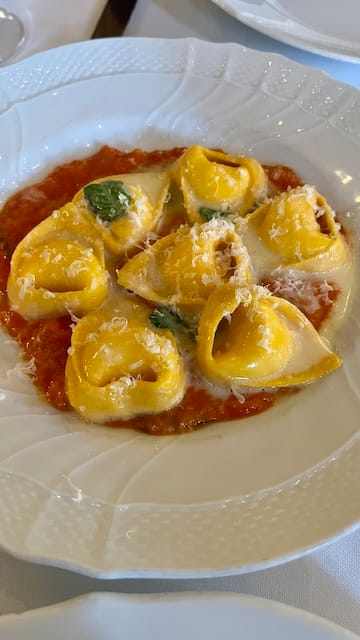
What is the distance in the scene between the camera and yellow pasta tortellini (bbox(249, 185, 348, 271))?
6.71 feet

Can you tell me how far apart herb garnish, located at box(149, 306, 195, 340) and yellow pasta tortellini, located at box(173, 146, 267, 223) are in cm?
36

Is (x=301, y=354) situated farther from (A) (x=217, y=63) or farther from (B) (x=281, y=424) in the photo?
(A) (x=217, y=63)

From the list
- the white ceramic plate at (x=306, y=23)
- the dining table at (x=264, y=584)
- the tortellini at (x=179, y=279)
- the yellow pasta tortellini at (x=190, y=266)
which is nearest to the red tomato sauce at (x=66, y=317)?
the tortellini at (x=179, y=279)

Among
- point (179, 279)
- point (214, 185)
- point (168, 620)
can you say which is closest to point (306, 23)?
point (214, 185)

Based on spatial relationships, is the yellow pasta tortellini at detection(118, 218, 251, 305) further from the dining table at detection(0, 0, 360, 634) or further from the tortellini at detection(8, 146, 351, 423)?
the dining table at detection(0, 0, 360, 634)

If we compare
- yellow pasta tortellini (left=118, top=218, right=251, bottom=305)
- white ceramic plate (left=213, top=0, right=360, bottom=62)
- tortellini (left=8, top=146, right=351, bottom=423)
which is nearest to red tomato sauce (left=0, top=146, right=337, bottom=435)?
tortellini (left=8, top=146, right=351, bottom=423)

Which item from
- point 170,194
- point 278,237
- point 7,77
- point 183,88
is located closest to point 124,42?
point 183,88

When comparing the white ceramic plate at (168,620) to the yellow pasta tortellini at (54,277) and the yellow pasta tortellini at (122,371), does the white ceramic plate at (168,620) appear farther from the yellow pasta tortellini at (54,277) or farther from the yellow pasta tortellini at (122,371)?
the yellow pasta tortellini at (54,277)

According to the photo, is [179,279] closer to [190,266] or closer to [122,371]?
[190,266]

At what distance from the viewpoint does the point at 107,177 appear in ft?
7.43

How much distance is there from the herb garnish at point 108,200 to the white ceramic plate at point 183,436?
0.32m

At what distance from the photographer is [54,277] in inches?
79.3

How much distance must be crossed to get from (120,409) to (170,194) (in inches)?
32.0

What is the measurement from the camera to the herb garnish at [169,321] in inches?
75.4
